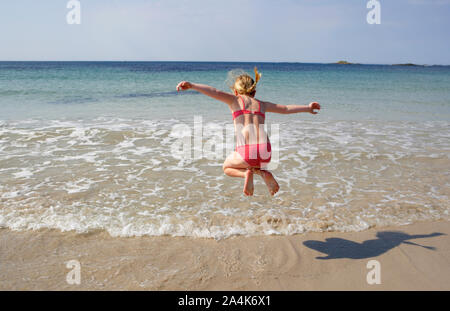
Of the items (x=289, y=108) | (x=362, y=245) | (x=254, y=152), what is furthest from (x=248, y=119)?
(x=362, y=245)

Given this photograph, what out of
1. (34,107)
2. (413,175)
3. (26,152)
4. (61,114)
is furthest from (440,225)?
(34,107)

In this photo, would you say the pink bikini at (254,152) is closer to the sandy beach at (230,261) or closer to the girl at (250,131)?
the girl at (250,131)

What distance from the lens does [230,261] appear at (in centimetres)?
363

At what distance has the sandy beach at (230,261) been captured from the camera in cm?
327

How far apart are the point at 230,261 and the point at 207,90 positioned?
184 centimetres

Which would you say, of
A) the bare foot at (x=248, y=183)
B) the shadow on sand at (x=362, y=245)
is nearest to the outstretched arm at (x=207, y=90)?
the bare foot at (x=248, y=183)

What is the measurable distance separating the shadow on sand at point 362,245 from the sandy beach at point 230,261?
11mm

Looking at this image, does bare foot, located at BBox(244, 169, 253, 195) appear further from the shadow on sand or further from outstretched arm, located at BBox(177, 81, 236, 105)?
the shadow on sand

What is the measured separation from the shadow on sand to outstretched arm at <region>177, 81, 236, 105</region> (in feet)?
6.52

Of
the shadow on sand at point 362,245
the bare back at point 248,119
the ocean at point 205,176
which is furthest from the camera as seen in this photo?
the ocean at point 205,176

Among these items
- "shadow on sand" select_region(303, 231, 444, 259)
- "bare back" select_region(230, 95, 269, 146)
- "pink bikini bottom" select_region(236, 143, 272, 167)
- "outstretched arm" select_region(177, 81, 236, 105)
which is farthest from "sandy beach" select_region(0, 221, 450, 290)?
"outstretched arm" select_region(177, 81, 236, 105)

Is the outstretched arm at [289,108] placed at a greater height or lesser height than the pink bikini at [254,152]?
greater

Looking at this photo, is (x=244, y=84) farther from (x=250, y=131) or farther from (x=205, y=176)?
(x=205, y=176)

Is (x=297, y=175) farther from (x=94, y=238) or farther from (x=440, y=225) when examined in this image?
(x=94, y=238)
